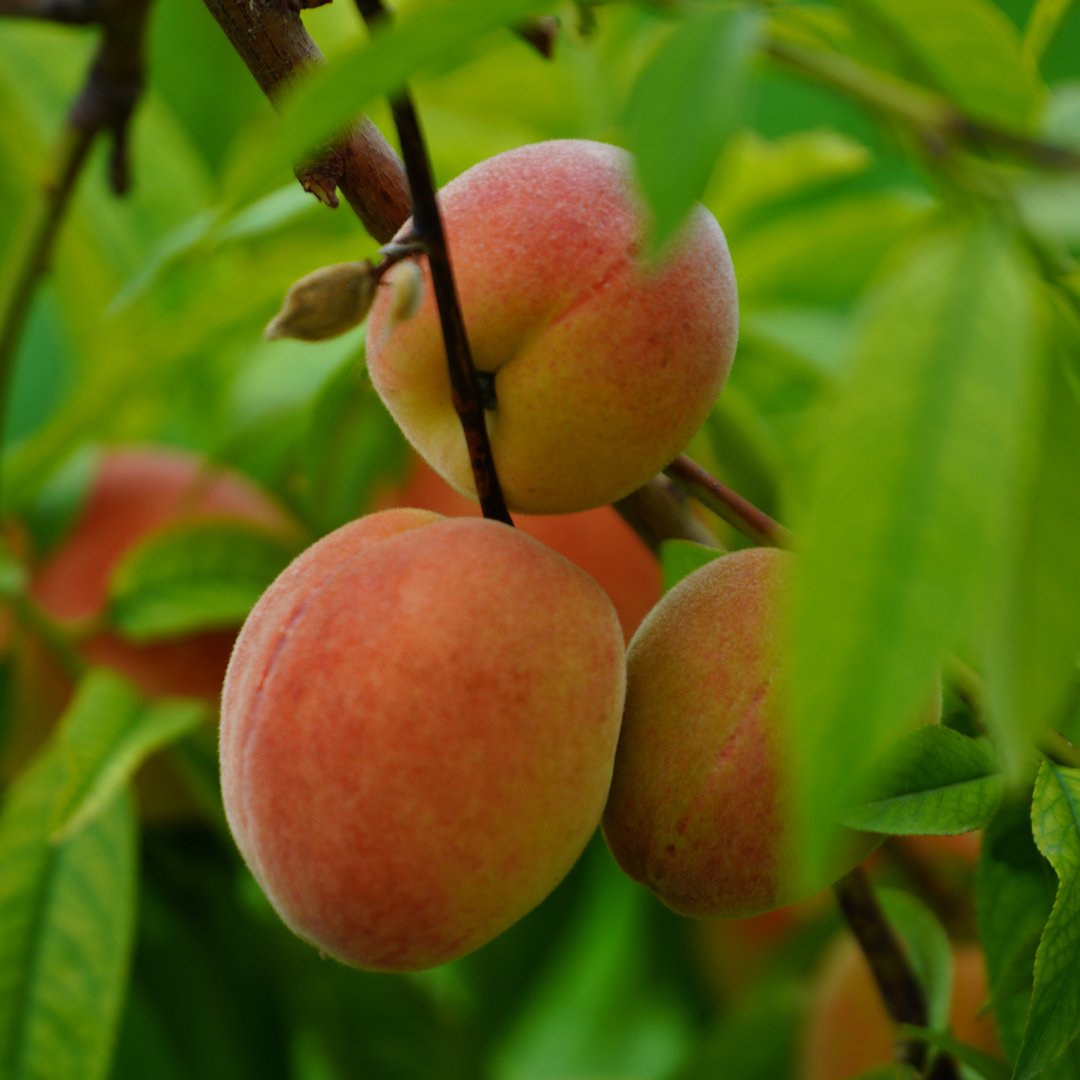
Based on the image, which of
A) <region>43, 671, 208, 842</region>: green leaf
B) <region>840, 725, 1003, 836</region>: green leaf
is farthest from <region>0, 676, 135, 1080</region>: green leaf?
<region>840, 725, 1003, 836</region>: green leaf

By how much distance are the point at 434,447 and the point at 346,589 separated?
0.07m

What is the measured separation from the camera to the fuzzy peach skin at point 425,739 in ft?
1.27

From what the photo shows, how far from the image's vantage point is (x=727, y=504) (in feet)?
1.62

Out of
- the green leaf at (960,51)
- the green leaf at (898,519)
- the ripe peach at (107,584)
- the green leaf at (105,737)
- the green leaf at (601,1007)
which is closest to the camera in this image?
the green leaf at (898,519)

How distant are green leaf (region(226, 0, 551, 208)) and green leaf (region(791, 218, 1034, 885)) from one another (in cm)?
11

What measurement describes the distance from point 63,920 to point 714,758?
0.38 meters

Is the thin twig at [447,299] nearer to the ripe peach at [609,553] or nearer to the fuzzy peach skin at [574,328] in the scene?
the fuzzy peach skin at [574,328]

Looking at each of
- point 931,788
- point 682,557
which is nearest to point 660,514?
point 682,557

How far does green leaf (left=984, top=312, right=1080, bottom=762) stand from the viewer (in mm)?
266

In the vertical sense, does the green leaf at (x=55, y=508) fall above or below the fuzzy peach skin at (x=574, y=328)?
below

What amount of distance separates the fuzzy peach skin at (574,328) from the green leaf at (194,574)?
15.2 inches

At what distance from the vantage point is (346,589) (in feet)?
1.34

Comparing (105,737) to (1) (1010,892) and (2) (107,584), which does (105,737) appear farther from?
(1) (1010,892)

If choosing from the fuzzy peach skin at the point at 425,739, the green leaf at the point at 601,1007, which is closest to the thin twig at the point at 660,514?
the fuzzy peach skin at the point at 425,739
